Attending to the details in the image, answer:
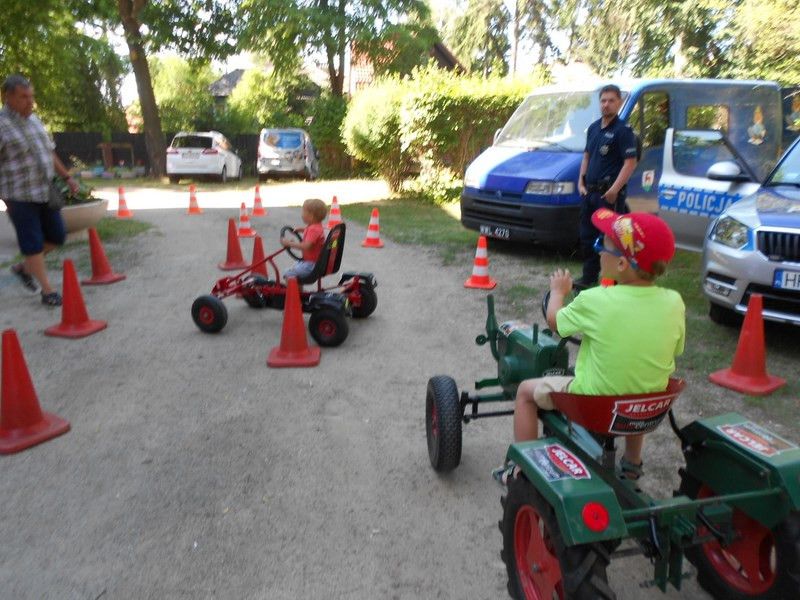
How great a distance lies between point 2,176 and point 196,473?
433 cm

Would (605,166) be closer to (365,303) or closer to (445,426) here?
(365,303)

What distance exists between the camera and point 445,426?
3582 mm

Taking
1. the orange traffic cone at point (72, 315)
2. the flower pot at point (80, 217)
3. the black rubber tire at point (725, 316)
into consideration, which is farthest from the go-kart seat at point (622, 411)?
the flower pot at point (80, 217)

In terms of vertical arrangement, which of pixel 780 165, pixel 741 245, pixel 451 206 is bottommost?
pixel 451 206

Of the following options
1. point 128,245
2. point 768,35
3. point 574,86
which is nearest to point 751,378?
point 574,86

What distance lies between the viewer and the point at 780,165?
6281 millimetres

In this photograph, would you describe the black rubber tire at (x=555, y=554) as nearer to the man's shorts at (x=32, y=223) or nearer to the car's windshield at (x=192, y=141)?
the man's shorts at (x=32, y=223)

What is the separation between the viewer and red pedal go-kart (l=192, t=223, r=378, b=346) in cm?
579

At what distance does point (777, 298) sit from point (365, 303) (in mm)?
3465

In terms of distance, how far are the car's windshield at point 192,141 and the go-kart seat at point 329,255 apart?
18.3 meters

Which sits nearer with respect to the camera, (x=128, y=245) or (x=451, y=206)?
(x=128, y=245)

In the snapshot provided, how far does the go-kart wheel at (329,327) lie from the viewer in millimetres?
5758

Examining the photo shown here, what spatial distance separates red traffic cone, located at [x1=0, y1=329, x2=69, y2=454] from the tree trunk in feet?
69.5

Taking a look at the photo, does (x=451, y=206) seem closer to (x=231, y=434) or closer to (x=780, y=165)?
(x=780, y=165)
